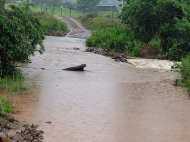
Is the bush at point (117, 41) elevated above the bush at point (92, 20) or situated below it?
below

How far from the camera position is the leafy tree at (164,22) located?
1906 cm

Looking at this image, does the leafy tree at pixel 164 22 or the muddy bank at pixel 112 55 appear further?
the leafy tree at pixel 164 22

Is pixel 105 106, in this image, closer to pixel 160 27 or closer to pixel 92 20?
pixel 160 27

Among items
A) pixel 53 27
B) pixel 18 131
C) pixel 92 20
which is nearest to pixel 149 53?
pixel 18 131

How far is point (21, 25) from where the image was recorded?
10.6 meters

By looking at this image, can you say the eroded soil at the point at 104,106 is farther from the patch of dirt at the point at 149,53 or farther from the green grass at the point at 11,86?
the patch of dirt at the point at 149,53

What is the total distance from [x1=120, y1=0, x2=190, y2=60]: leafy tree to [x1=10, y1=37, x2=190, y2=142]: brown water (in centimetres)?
527

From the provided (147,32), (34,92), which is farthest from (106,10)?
(34,92)

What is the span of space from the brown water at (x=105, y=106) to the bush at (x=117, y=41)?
246 inches

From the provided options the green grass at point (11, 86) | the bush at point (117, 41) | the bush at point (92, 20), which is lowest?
the green grass at point (11, 86)

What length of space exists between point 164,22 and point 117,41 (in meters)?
3.26

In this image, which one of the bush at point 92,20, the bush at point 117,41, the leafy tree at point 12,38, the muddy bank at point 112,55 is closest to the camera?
the leafy tree at point 12,38

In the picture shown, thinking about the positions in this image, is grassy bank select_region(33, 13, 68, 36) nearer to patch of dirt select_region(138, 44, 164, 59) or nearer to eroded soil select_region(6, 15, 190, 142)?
patch of dirt select_region(138, 44, 164, 59)

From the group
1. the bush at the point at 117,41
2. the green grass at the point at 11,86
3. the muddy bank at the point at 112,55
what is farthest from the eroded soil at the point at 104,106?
the bush at the point at 117,41
